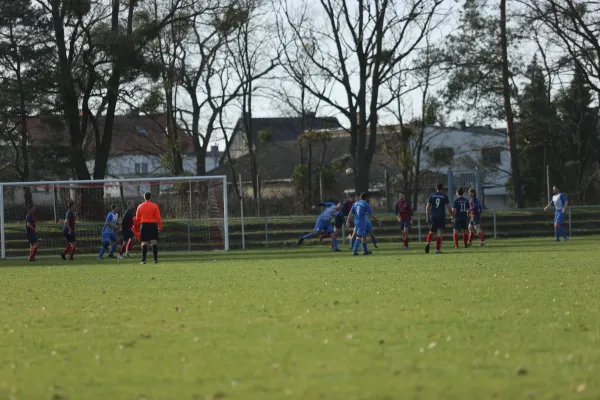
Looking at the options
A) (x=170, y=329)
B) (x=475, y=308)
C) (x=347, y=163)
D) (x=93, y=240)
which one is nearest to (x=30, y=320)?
(x=170, y=329)

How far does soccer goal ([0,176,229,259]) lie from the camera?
37.2 m

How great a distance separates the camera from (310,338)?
368 inches

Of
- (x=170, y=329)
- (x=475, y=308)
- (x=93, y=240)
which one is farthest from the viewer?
(x=93, y=240)

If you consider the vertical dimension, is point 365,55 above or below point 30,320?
above

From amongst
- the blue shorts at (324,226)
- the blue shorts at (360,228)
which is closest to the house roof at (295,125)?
the blue shorts at (324,226)

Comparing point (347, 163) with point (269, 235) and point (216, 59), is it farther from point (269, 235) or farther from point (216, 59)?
point (269, 235)

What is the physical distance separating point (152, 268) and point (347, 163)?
46908 millimetres

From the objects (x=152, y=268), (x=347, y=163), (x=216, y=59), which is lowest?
(x=152, y=268)

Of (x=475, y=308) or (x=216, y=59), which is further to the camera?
(x=216, y=59)

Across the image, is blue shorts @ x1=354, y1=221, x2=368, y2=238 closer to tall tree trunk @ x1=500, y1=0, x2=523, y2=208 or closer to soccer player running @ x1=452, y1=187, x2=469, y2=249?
soccer player running @ x1=452, y1=187, x2=469, y2=249

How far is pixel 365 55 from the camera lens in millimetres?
44156

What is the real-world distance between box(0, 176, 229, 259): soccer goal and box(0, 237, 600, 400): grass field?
19.8m

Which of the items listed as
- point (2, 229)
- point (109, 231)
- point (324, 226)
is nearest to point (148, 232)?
point (109, 231)

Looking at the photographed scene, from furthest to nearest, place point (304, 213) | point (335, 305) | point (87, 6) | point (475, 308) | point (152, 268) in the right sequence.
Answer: point (304, 213), point (87, 6), point (152, 268), point (335, 305), point (475, 308)
